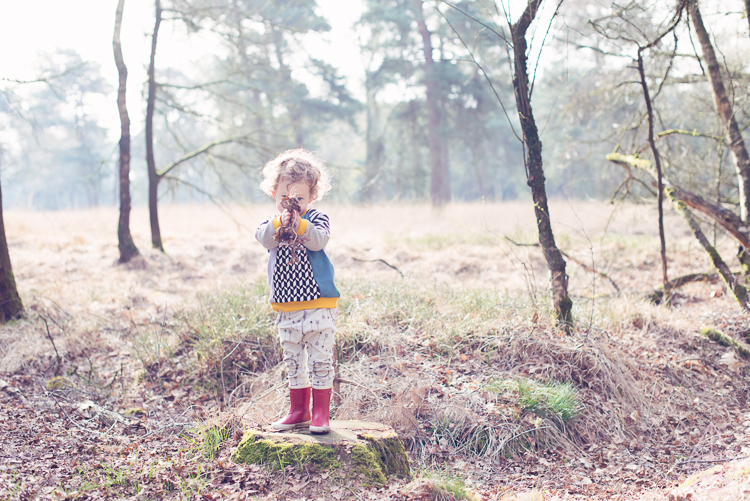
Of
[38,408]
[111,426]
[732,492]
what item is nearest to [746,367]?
[732,492]

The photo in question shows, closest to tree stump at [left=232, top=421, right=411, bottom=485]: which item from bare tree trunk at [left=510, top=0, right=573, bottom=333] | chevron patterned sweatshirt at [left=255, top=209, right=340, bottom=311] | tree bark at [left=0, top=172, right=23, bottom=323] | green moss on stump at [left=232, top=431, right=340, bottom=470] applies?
green moss on stump at [left=232, top=431, right=340, bottom=470]

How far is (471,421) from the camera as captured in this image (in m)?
3.20

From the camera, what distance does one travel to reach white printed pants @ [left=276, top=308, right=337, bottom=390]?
2621mm

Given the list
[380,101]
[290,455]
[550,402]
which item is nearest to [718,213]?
[550,402]

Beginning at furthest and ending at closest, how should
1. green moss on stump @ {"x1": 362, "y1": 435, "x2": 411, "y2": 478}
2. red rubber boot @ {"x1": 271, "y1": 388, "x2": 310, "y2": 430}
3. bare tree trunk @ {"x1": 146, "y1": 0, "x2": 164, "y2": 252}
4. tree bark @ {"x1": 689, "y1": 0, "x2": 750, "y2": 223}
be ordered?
bare tree trunk @ {"x1": 146, "y1": 0, "x2": 164, "y2": 252} < tree bark @ {"x1": 689, "y1": 0, "x2": 750, "y2": 223} < red rubber boot @ {"x1": 271, "y1": 388, "x2": 310, "y2": 430} < green moss on stump @ {"x1": 362, "y1": 435, "x2": 411, "y2": 478}

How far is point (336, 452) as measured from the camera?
242 centimetres

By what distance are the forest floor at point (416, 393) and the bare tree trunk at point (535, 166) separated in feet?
0.76

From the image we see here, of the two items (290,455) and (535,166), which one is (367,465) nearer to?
(290,455)

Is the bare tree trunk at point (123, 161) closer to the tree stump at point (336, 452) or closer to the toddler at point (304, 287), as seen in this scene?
the toddler at point (304, 287)

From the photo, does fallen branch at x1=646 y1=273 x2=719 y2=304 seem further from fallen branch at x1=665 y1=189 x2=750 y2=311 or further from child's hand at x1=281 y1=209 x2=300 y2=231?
child's hand at x1=281 y1=209 x2=300 y2=231

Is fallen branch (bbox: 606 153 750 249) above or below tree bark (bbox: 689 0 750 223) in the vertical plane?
below

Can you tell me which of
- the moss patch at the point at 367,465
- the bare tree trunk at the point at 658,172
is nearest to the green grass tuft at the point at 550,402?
the moss patch at the point at 367,465

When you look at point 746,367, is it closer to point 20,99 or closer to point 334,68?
point 20,99

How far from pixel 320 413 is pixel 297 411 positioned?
0.22 meters
